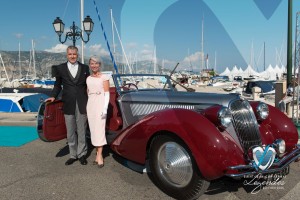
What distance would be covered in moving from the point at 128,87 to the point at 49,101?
1551 millimetres

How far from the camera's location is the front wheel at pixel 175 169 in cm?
335

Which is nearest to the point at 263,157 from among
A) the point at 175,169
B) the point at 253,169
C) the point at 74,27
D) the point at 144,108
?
the point at 253,169

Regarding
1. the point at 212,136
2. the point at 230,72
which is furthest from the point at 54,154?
the point at 230,72

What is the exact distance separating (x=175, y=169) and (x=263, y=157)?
103 centimetres

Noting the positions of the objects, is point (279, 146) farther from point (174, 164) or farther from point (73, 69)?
point (73, 69)

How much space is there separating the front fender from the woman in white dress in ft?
3.06

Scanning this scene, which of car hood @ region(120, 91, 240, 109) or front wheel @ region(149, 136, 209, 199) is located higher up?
car hood @ region(120, 91, 240, 109)

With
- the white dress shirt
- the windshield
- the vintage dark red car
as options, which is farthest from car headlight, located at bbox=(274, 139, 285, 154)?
the white dress shirt

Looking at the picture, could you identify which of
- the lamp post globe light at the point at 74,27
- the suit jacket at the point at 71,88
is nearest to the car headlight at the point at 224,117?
the suit jacket at the point at 71,88

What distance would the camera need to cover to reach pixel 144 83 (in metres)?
6.07

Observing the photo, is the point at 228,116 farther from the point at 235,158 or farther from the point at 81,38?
the point at 81,38

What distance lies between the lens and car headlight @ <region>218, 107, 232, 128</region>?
3.48 m

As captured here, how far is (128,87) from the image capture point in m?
5.84

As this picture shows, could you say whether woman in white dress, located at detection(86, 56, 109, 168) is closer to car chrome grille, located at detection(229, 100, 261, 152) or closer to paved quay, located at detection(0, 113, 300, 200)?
paved quay, located at detection(0, 113, 300, 200)
